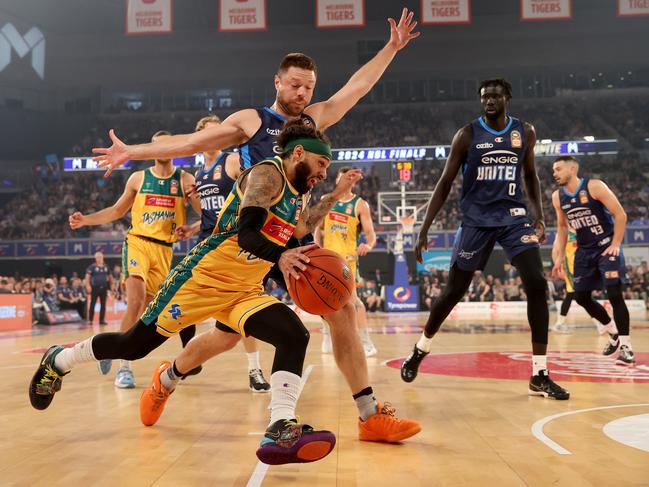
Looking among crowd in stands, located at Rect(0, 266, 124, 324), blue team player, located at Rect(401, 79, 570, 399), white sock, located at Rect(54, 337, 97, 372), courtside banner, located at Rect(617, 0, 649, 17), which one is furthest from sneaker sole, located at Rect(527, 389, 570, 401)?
crowd in stands, located at Rect(0, 266, 124, 324)

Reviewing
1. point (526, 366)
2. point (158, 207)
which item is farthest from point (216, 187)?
point (526, 366)

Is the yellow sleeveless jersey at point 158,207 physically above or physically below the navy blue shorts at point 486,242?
above

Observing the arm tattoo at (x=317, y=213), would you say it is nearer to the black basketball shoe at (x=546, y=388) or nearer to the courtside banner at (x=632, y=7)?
the black basketball shoe at (x=546, y=388)

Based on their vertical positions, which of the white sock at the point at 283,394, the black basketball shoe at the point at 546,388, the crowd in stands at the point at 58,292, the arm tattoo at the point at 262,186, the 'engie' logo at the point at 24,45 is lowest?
the crowd in stands at the point at 58,292

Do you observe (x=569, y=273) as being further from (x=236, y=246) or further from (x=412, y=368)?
(x=236, y=246)

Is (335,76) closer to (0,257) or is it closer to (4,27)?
(4,27)

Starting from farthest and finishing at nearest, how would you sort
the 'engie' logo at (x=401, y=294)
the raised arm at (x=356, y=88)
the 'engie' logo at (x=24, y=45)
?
the 'engie' logo at (x=24, y=45)
the 'engie' logo at (x=401, y=294)
the raised arm at (x=356, y=88)

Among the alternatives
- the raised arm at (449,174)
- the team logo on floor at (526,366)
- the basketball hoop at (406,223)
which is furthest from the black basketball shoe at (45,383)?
the basketball hoop at (406,223)

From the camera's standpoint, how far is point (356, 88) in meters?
4.51

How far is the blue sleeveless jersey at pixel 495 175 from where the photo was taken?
531cm

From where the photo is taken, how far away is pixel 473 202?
5.44m

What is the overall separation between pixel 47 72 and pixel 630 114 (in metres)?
29.8

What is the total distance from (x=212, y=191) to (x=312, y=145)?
9.05 feet

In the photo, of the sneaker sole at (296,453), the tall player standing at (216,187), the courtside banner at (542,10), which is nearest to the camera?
the sneaker sole at (296,453)
